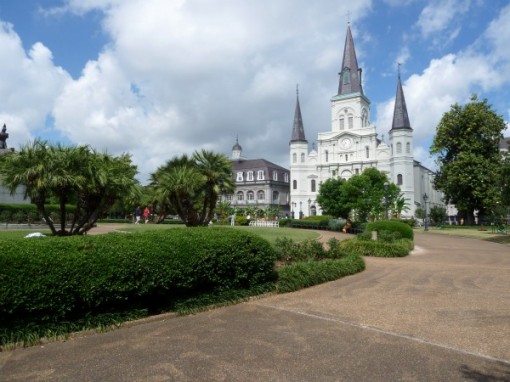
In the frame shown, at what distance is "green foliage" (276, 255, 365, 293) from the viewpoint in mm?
8754

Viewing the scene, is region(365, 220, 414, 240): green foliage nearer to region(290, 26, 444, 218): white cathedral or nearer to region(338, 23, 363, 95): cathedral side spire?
region(290, 26, 444, 218): white cathedral

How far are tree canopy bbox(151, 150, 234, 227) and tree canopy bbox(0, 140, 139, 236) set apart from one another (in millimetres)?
6132

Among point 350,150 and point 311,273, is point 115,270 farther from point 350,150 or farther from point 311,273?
point 350,150

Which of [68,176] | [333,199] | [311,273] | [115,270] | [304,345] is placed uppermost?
[333,199]

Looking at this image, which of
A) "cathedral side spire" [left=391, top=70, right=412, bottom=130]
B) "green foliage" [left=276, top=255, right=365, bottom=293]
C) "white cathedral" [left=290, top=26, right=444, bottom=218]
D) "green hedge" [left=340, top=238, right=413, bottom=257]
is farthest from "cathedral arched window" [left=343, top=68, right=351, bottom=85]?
"green foliage" [left=276, top=255, right=365, bottom=293]

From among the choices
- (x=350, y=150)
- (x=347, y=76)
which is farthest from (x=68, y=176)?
(x=347, y=76)

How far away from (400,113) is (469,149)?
2972cm

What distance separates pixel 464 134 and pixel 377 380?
4749cm

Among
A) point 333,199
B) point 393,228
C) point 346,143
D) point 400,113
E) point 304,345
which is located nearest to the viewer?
point 304,345

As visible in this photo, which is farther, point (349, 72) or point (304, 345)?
point (349, 72)

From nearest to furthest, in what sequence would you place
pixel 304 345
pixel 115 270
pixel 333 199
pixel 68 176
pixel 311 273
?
pixel 304 345
pixel 115 270
pixel 311 273
pixel 68 176
pixel 333 199

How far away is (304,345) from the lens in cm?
514

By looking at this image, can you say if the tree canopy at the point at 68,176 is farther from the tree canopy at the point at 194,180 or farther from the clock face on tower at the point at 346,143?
the clock face on tower at the point at 346,143

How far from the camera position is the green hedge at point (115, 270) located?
5102 mm
